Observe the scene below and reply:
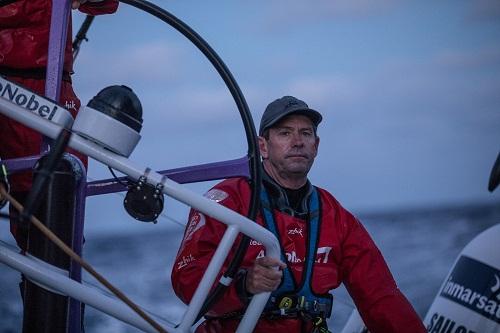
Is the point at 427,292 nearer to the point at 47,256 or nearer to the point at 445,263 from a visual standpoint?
the point at 445,263

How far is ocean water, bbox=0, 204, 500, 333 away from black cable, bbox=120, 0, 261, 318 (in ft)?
3.14

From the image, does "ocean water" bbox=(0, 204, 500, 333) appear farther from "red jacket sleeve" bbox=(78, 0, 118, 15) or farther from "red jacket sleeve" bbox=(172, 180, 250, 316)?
"red jacket sleeve" bbox=(78, 0, 118, 15)

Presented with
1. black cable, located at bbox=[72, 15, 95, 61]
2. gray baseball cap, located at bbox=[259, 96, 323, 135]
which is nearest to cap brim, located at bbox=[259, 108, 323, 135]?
gray baseball cap, located at bbox=[259, 96, 323, 135]

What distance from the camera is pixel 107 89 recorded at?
1.08m

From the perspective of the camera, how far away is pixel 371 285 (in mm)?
1608

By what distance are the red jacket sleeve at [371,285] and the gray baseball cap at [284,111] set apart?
238 millimetres

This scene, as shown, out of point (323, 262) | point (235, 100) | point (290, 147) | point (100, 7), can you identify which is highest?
point (100, 7)

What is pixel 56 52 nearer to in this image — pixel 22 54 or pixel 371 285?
pixel 22 54

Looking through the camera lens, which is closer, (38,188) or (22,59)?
(38,188)

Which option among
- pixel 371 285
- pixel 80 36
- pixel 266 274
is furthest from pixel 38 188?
pixel 80 36

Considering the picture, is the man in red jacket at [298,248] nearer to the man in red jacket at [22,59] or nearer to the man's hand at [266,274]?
the man's hand at [266,274]

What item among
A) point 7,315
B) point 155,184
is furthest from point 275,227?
point 7,315

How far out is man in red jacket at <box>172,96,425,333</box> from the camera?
4.71ft

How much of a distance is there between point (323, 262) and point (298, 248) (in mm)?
67
